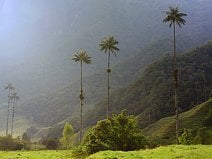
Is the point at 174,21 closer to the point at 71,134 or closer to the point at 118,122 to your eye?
the point at 118,122

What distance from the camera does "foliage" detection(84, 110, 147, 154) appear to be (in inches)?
3063

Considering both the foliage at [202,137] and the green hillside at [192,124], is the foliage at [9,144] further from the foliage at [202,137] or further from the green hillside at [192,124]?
the foliage at [202,137]

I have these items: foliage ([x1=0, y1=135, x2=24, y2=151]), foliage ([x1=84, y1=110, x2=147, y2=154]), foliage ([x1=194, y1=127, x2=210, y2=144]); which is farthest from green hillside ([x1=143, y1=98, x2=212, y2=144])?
foliage ([x1=84, y1=110, x2=147, y2=154])

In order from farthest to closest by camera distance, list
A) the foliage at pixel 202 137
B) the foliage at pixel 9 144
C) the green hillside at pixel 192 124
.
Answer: the green hillside at pixel 192 124, the foliage at pixel 9 144, the foliage at pixel 202 137

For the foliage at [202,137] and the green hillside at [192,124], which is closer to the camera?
the foliage at [202,137]

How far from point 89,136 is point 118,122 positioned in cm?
785

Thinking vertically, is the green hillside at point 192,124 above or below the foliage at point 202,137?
above

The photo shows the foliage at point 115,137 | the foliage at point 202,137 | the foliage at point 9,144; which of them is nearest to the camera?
the foliage at point 115,137

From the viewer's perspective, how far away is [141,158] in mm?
47375

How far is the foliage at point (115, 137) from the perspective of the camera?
3063 inches

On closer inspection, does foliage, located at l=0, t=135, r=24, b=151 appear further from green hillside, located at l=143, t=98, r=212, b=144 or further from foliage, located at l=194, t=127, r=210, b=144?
foliage, located at l=194, t=127, r=210, b=144

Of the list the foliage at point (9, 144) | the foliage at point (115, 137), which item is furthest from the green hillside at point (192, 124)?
the foliage at point (115, 137)

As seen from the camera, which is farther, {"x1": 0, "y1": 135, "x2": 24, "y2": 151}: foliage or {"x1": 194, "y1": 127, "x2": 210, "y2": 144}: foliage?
{"x1": 0, "y1": 135, "x2": 24, "y2": 151}: foliage

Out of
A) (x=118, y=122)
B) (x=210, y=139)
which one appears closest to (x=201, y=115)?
(x=210, y=139)
